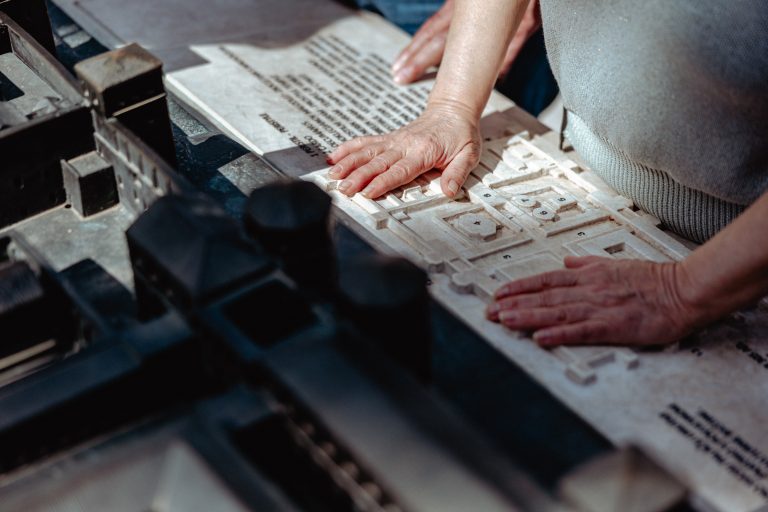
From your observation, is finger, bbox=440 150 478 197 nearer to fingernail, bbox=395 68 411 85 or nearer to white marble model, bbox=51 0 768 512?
white marble model, bbox=51 0 768 512

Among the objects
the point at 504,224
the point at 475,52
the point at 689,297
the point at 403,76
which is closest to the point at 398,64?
the point at 403,76

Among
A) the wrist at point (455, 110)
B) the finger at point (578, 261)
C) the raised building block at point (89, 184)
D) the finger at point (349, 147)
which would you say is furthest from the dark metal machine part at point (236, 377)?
the wrist at point (455, 110)

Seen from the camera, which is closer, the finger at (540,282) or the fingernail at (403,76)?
the finger at (540,282)

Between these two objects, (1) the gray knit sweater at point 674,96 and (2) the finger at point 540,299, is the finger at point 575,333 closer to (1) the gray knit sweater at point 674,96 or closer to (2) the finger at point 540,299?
(2) the finger at point 540,299

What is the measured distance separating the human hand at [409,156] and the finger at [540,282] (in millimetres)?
322

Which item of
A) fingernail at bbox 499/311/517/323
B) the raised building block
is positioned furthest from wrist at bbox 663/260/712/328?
the raised building block

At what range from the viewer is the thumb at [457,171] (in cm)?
167

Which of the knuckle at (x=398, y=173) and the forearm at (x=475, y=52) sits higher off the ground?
the forearm at (x=475, y=52)

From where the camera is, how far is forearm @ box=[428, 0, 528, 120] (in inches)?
72.3

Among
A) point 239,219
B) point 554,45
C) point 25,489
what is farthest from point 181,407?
point 554,45

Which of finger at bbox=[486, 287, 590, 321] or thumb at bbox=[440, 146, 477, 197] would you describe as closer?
finger at bbox=[486, 287, 590, 321]

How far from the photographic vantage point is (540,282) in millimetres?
1384

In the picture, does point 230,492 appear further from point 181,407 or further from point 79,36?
point 79,36

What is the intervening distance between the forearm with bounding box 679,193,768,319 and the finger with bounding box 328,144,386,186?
0.62 m
